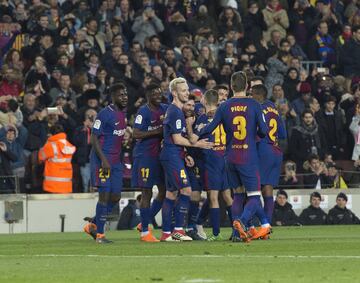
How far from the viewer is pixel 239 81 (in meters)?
19.2

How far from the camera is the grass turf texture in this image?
13.6 metres

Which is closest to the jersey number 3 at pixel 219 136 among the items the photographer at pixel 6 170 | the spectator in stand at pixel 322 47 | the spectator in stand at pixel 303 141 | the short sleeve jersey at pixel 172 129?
the short sleeve jersey at pixel 172 129

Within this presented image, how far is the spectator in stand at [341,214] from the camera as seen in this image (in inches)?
1088

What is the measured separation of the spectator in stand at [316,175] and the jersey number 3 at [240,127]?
9.93 meters

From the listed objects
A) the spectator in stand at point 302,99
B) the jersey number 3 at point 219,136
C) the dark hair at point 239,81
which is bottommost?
the jersey number 3 at point 219,136

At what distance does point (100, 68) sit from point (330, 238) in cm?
1009

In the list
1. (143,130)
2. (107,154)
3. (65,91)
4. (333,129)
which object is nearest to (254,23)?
(333,129)

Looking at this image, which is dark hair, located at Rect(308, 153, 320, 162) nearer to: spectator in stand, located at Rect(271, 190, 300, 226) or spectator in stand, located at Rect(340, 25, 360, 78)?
spectator in stand, located at Rect(271, 190, 300, 226)

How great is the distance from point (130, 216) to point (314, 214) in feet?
11.9

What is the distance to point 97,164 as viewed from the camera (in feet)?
66.6

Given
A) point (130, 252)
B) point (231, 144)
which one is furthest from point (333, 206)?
point (130, 252)

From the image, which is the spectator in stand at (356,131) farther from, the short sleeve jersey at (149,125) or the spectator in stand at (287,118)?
the short sleeve jersey at (149,125)

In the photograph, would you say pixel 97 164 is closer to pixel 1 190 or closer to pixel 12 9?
pixel 1 190

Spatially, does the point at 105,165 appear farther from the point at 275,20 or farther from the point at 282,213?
the point at 275,20
